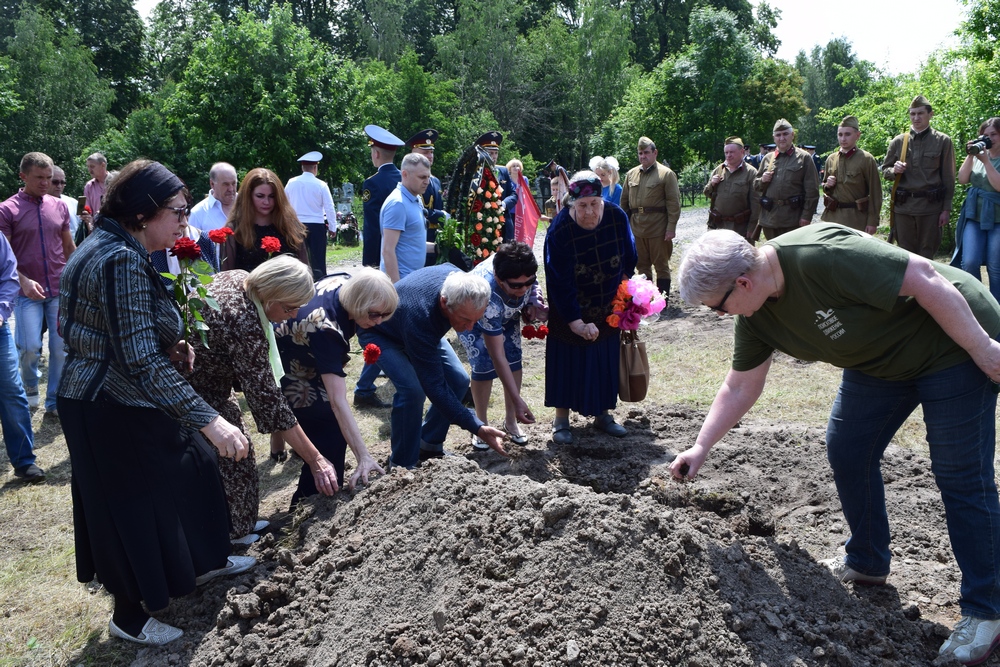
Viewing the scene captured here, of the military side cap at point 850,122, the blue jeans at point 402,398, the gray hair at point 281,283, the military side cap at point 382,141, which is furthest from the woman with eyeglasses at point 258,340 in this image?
the military side cap at point 850,122

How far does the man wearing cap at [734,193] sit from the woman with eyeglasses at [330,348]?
6.57 metres

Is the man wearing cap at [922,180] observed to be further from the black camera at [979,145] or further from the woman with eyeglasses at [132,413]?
the woman with eyeglasses at [132,413]

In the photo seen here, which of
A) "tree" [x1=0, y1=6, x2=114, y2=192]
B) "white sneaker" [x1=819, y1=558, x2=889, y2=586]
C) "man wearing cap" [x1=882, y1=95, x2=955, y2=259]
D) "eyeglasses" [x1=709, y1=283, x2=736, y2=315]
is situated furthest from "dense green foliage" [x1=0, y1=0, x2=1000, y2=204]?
"eyeglasses" [x1=709, y1=283, x2=736, y2=315]

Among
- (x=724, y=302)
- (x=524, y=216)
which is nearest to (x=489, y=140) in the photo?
(x=524, y=216)

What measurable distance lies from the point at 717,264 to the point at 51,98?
104ft

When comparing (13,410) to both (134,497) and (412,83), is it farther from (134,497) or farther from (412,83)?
(412,83)

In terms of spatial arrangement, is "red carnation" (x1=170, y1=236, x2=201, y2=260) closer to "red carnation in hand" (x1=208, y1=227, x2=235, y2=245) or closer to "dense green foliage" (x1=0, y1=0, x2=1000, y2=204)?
"red carnation in hand" (x1=208, y1=227, x2=235, y2=245)

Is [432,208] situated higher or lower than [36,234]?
higher

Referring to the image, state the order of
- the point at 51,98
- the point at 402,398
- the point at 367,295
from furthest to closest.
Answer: the point at 51,98, the point at 402,398, the point at 367,295

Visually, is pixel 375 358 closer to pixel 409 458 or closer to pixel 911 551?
pixel 409 458

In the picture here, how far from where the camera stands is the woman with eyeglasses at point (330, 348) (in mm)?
3771

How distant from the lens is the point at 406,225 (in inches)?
239

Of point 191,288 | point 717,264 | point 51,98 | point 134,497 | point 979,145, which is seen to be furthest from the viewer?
point 51,98

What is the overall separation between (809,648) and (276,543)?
2.48 meters
